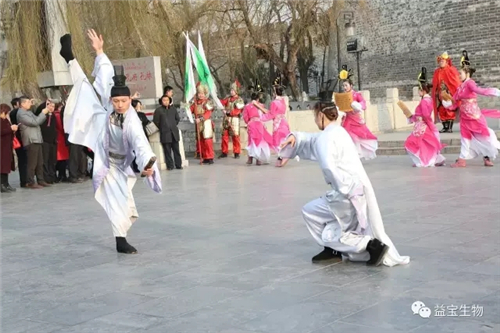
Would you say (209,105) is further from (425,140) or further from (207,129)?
(425,140)

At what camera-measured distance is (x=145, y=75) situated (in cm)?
1523

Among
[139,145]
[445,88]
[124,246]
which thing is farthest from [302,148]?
[445,88]

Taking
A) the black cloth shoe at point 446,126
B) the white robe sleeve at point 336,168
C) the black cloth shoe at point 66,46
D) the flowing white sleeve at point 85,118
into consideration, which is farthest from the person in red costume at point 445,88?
the white robe sleeve at point 336,168

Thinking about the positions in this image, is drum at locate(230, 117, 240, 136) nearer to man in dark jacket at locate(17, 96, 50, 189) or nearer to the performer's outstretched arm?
man in dark jacket at locate(17, 96, 50, 189)

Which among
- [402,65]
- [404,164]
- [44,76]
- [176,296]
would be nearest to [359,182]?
[176,296]

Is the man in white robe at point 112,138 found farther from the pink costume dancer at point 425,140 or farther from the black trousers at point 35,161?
the pink costume dancer at point 425,140

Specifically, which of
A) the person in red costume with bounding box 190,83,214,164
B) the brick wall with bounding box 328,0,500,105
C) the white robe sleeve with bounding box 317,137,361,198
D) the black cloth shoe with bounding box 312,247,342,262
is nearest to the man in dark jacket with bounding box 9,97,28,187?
the person in red costume with bounding box 190,83,214,164

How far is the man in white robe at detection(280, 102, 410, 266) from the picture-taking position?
5.54 metres

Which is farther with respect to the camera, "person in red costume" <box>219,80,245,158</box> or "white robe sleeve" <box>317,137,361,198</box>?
"person in red costume" <box>219,80,245,158</box>

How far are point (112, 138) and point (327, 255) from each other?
2228mm

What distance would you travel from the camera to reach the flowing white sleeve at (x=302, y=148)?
5.75 m

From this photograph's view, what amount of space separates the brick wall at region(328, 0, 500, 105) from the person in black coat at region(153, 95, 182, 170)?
659 inches

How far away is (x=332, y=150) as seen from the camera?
5555 millimetres

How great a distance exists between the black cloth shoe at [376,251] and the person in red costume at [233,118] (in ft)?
33.3
